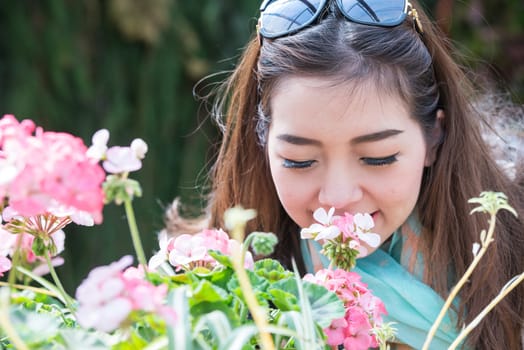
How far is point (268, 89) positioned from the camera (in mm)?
1194

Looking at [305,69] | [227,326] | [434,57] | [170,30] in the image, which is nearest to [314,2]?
[305,69]

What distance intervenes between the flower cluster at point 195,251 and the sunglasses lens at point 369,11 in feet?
1.40

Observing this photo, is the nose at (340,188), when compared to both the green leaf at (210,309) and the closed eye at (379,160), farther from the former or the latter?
the green leaf at (210,309)

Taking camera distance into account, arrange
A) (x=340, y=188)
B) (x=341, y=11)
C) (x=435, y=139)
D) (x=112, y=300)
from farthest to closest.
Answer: (x=435, y=139) → (x=341, y=11) → (x=340, y=188) → (x=112, y=300)

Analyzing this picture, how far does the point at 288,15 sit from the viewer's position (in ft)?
3.88

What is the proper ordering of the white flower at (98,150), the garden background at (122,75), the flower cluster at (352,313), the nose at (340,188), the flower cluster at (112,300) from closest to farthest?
the flower cluster at (112,300) → the white flower at (98,150) → the flower cluster at (352,313) → the nose at (340,188) → the garden background at (122,75)

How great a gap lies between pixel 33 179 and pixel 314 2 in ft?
2.24

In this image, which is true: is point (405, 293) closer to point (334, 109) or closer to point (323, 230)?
point (334, 109)

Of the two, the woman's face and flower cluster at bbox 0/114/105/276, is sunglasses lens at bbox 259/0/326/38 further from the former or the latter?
flower cluster at bbox 0/114/105/276

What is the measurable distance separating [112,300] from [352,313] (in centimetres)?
31

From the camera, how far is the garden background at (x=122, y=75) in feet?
8.48

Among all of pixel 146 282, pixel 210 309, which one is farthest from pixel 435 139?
pixel 146 282

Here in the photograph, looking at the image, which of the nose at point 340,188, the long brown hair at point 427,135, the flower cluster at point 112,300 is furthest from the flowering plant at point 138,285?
the long brown hair at point 427,135

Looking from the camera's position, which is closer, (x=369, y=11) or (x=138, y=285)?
(x=138, y=285)
